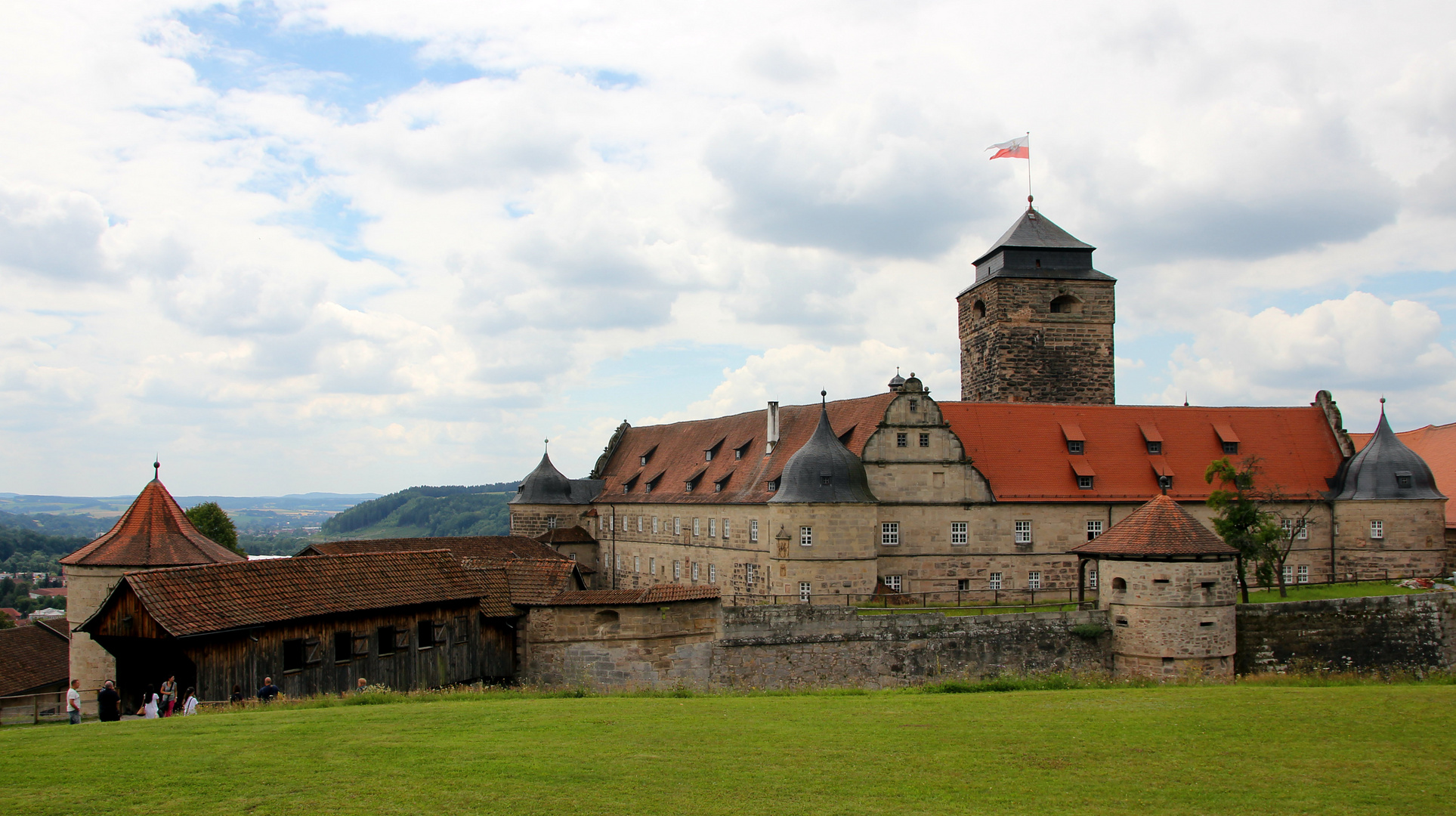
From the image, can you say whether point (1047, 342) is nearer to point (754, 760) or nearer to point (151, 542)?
point (151, 542)

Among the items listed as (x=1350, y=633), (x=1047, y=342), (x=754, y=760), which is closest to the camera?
(x=754, y=760)

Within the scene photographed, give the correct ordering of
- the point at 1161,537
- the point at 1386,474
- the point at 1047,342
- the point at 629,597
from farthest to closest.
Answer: the point at 1047,342, the point at 1386,474, the point at 1161,537, the point at 629,597

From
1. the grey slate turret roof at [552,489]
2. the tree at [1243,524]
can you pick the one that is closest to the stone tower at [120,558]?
the grey slate turret roof at [552,489]

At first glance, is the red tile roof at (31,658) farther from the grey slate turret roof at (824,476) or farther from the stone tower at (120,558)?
the grey slate turret roof at (824,476)

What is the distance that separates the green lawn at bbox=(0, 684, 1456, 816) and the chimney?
25.1 metres

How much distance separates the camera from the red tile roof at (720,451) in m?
39.6

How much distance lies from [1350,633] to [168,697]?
30.8 metres

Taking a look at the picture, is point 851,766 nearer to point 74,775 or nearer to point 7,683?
point 74,775

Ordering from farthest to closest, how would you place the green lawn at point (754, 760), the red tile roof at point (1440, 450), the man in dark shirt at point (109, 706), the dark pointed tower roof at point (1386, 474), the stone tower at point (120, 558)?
the red tile roof at point (1440, 450), the dark pointed tower roof at point (1386, 474), the stone tower at point (120, 558), the man in dark shirt at point (109, 706), the green lawn at point (754, 760)

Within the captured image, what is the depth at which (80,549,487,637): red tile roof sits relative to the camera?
20109 mm

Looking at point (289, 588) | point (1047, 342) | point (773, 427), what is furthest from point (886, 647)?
point (1047, 342)

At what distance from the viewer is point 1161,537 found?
91.6 ft

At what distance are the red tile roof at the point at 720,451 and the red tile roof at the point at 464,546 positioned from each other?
6.03 m

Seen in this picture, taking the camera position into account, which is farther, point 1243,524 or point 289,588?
point 1243,524
